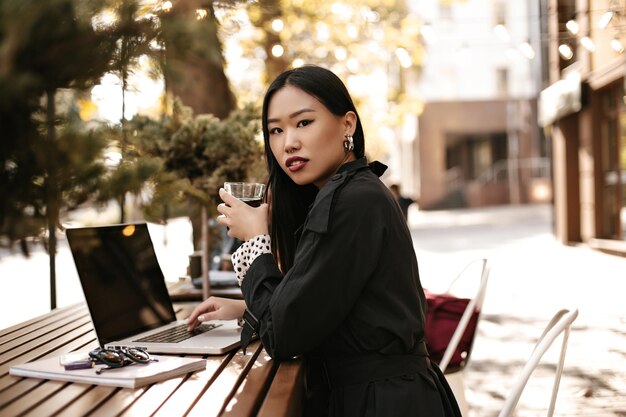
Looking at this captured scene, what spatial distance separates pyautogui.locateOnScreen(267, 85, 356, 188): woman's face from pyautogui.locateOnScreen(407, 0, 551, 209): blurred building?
112 feet

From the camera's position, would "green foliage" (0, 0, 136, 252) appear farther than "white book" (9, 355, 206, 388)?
No

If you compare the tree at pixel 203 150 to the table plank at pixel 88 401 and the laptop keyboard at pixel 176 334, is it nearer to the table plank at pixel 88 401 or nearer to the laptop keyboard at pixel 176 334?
the laptop keyboard at pixel 176 334

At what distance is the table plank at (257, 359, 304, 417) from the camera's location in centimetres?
163

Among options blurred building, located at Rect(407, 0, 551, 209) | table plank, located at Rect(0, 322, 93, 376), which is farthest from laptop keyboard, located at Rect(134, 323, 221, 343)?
blurred building, located at Rect(407, 0, 551, 209)

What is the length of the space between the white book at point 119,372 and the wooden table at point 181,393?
0.02 m

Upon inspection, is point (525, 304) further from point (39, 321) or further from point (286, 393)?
point (286, 393)

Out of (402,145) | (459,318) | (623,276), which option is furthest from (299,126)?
(402,145)

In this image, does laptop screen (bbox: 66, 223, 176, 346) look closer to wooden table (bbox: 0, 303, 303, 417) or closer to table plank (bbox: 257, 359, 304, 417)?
wooden table (bbox: 0, 303, 303, 417)

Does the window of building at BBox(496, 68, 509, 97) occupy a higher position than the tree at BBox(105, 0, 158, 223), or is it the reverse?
the window of building at BBox(496, 68, 509, 97)

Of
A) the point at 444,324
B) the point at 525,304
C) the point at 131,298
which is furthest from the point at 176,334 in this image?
the point at 525,304

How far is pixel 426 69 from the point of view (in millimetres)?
36844

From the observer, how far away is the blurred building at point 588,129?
1377 centimetres

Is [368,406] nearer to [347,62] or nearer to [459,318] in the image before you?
[459,318]

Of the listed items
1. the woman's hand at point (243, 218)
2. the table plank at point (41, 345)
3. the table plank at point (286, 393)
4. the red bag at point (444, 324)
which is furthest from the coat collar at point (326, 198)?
the red bag at point (444, 324)
